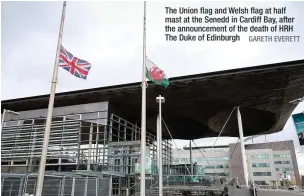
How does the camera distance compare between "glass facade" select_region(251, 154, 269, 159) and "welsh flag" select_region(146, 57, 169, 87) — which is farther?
"glass facade" select_region(251, 154, 269, 159)

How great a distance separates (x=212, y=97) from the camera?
33281 mm

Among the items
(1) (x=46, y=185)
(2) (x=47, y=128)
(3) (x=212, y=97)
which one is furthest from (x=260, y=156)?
(2) (x=47, y=128)

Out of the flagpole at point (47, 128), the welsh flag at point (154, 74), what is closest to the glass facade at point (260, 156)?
the welsh flag at point (154, 74)

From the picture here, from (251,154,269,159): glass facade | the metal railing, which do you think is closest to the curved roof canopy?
the metal railing

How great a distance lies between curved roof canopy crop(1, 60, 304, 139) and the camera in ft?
89.0

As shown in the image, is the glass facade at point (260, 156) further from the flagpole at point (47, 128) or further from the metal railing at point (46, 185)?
the flagpole at point (47, 128)

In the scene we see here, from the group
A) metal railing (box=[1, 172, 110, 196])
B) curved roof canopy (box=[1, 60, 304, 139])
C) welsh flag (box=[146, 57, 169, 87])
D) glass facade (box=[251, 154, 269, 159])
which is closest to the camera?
welsh flag (box=[146, 57, 169, 87])

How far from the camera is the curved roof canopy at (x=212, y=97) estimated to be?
2712cm

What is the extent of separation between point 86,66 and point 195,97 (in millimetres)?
20970

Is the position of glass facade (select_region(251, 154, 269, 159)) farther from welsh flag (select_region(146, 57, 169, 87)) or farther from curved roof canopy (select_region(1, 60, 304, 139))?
welsh flag (select_region(146, 57, 169, 87))

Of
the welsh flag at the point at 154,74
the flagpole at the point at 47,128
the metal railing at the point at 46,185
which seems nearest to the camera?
the flagpole at the point at 47,128

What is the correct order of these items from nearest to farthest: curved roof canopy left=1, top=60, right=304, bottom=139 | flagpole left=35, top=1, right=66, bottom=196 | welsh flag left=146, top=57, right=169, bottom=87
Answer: flagpole left=35, top=1, right=66, bottom=196, welsh flag left=146, top=57, right=169, bottom=87, curved roof canopy left=1, top=60, right=304, bottom=139

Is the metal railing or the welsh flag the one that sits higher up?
the welsh flag

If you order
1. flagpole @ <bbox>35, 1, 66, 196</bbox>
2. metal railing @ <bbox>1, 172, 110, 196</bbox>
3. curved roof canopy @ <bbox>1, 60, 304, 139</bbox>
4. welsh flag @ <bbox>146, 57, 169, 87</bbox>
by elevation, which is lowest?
metal railing @ <bbox>1, 172, 110, 196</bbox>
